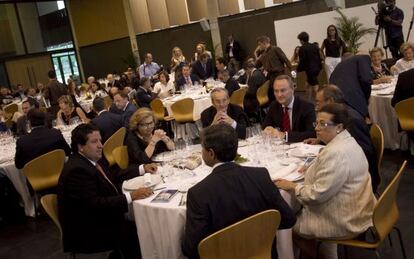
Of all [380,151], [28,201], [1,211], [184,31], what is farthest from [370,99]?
[184,31]

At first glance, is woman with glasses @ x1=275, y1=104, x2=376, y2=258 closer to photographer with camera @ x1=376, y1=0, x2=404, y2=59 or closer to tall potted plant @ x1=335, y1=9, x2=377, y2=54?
photographer with camera @ x1=376, y1=0, x2=404, y2=59

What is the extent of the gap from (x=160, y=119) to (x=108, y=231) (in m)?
4.64

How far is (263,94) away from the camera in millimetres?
7148

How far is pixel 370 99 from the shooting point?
5.33m

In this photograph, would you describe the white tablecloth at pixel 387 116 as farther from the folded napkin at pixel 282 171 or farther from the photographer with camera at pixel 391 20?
the photographer with camera at pixel 391 20

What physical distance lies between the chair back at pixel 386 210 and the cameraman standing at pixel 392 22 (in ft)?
20.7

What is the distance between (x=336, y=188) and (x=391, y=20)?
22.7 feet

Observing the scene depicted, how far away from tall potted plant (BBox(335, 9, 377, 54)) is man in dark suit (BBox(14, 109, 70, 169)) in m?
7.15

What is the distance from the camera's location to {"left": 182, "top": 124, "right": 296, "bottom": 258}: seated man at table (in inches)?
81.0

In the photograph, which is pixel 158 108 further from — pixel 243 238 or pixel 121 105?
pixel 243 238

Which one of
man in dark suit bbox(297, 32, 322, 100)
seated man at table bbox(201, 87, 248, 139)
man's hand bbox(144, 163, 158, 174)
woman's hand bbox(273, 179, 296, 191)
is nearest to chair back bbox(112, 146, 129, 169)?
man's hand bbox(144, 163, 158, 174)

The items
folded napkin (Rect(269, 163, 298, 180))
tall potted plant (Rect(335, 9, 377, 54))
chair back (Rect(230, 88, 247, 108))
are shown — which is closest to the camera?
folded napkin (Rect(269, 163, 298, 180))

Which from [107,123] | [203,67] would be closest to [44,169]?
[107,123]

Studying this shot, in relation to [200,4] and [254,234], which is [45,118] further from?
[200,4]
